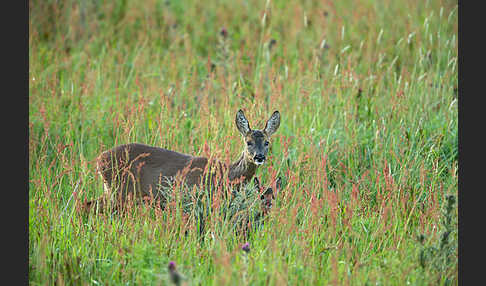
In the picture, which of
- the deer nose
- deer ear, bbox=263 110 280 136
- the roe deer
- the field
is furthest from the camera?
deer ear, bbox=263 110 280 136

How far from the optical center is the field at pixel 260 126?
12.9 ft

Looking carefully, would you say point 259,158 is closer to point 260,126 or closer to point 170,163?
point 170,163

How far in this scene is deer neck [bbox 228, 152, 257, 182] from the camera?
5.11 meters

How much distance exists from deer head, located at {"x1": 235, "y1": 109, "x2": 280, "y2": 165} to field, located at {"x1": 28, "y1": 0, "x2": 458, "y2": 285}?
21 cm

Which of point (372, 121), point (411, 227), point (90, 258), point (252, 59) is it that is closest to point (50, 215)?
point (90, 258)

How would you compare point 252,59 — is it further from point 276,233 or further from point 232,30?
point 276,233

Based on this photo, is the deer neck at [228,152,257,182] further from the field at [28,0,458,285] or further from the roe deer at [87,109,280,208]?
the field at [28,0,458,285]

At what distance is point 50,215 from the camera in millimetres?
4430

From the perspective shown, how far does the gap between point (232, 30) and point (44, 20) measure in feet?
8.60

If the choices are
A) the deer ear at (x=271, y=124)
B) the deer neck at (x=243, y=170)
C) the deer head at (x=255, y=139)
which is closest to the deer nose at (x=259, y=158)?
the deer head at (x=255, y=139)

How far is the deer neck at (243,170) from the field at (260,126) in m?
0.15

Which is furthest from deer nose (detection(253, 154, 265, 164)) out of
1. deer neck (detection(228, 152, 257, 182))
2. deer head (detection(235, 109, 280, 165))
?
deer neck (detection(228, 152, 257, 182))

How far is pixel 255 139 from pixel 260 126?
2.72 feet

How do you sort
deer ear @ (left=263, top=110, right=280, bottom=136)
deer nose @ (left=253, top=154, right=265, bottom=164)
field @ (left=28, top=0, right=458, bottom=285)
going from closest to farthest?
field @ (left=28, top=0, right=458, bottom=285) < deer nose @ (left=253, top=154, right=265, bottom=164) < deer ear @ (left=263, top=110, right=280, bottom=136)
